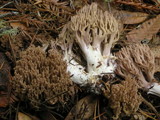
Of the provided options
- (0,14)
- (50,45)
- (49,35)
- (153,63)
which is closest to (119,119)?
(153,63)

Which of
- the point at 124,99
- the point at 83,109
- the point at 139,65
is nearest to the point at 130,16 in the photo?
the point at 139,65

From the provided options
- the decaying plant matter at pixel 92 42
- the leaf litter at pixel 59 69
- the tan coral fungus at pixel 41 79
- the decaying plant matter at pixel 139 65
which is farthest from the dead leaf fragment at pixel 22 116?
the decaying plant matter at pixel 139 65

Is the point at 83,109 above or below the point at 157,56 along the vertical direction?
below

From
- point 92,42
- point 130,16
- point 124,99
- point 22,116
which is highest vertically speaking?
point 130,16

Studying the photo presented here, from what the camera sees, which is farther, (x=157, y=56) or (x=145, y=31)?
(x=145, y=31)

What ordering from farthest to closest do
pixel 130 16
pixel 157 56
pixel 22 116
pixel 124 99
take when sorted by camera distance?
pixel 130 16 < pixel 157 56 < pixel 22 116 < pixel 124 99

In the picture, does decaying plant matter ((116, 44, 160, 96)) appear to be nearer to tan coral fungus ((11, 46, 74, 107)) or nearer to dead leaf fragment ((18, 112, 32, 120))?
tan coral fungus ((11, 46, 74, 107))

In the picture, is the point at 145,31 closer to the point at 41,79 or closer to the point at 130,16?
the point at 130,16
